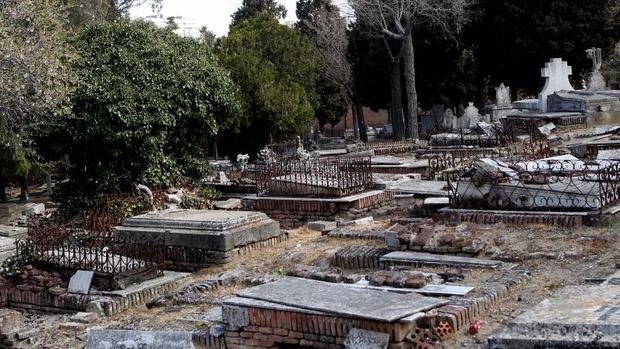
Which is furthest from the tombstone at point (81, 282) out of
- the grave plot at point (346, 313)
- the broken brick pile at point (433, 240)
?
the broken brick pile at point (433, 240)

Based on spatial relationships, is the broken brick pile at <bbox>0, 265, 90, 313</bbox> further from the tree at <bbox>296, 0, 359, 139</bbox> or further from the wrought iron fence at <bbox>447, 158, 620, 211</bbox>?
the tree at <bbox>296, 0, 359, 139</bbox>

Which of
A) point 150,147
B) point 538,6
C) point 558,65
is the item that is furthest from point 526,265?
point 538,6

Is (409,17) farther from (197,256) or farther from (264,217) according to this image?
(197,256)

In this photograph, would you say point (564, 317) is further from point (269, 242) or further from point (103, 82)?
point (103, 82)

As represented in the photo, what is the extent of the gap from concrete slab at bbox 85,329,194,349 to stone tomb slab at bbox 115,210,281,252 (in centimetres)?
359

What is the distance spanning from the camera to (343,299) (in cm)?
701

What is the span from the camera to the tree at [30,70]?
13594mm

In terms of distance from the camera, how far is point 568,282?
788cm

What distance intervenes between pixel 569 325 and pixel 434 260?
12.5ft

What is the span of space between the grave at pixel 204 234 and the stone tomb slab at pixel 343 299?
3.28 m

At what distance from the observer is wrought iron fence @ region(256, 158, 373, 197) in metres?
13.9

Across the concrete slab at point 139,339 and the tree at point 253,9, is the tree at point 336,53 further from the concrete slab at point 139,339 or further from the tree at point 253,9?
the concrete slab at point 139,339

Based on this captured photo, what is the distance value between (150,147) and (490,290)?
33.7ft

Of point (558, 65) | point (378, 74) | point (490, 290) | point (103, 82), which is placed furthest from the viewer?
point (378, 74)
